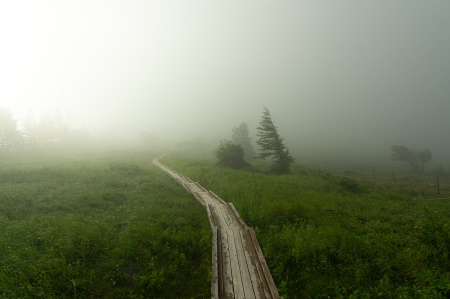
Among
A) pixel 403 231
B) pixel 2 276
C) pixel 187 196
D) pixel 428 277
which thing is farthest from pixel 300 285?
pixel 187 196

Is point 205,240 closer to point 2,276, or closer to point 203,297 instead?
point 203,297

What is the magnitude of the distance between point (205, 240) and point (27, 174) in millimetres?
19517

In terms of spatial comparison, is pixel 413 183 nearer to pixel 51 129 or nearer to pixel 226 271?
pixel 226 271

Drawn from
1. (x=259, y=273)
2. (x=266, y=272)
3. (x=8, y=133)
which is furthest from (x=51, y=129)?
(x=266, y=272)

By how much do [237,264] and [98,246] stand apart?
5.80 metres

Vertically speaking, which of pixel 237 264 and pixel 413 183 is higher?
pixel 237 264

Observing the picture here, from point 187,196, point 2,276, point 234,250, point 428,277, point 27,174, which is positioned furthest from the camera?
point 27,174

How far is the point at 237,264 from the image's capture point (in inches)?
304

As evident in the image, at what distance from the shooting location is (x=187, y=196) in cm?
1708

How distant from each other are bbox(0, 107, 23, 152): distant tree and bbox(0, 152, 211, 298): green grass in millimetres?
44531

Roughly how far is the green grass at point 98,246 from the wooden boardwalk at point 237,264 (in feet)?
1.82

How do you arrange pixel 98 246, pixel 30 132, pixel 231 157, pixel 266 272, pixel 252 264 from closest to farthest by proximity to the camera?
1. pixel 266 272
2. pixel 252 264
3. pixel 98 246
4. pixel 231 157
5. pixel 30 132

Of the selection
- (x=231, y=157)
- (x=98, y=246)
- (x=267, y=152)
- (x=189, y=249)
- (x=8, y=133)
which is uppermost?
(x=8, y=133)

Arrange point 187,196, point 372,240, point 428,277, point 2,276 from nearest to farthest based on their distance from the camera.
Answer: point 428,277 < point 2,276 < point 372,240 < point 187,196
